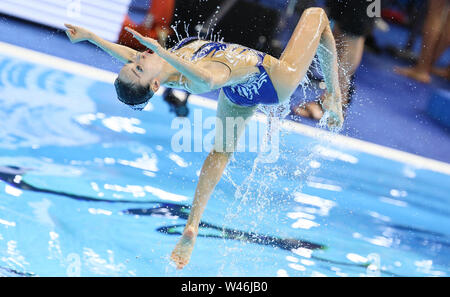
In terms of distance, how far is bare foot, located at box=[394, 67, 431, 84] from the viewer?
7.74 metres

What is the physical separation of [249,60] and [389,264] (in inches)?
79.8

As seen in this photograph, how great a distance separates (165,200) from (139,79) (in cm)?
187

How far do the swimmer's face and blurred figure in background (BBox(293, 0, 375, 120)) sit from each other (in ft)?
12.9

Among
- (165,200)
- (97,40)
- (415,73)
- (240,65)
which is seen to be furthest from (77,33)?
(415,73)

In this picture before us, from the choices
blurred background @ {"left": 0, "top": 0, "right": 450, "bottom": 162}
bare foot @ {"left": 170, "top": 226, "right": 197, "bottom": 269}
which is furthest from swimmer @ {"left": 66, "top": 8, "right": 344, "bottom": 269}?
blurred background @ {"left": 0, "top": 0, "right": 450, "bottom": 162}

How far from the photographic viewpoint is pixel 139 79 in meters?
2.73

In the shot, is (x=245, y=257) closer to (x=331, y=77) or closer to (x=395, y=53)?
(x=331, y=77)

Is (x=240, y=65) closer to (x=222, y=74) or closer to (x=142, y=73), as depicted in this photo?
(x=222, y=74)

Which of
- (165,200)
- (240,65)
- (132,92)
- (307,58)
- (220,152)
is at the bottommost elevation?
(165,200)

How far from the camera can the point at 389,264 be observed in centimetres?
430

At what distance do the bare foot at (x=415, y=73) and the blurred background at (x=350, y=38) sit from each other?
0.04ft

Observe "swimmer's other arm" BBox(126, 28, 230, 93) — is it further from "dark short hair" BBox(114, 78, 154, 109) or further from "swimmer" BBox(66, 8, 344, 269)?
"dark short hair" BBox(114, 78, 154, 109)

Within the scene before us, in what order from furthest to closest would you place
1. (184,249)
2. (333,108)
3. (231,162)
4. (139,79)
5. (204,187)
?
1. (231,162)
2. (333,108)
3. (204,187)
4. (184,249)
5. (139,79)

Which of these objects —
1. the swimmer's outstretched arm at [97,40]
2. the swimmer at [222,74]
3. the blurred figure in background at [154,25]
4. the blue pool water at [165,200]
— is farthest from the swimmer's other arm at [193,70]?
the blurred figure in background at [154,25]
